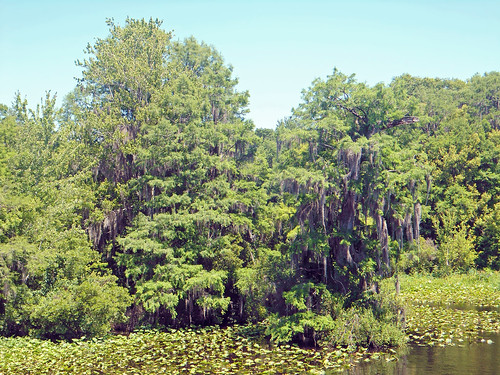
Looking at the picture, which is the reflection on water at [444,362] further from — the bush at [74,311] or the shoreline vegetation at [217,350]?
the bush at [74,311]

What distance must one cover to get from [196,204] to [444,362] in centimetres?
1493

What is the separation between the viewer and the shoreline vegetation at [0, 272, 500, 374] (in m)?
18.1

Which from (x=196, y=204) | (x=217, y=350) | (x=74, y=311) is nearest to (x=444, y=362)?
(x=217, y=350)

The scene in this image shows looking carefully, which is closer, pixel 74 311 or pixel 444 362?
pixel 444 362

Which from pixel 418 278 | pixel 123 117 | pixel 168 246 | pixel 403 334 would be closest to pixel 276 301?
pixel 403 334

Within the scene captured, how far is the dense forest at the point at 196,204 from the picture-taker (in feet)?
70.1

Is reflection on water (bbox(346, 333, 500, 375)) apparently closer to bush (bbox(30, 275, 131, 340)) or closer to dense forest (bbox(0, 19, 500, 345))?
dense forest (bbox(0, 19, 500, 345))

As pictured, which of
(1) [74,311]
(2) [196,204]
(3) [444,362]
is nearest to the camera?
(3) [444,362]

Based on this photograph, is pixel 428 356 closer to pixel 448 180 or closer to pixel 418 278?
pixel 418 278

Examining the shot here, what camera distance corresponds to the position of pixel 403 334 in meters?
20.5

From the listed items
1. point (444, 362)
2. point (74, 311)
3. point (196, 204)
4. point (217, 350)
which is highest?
point (196, 204)

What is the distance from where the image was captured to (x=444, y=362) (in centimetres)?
1766

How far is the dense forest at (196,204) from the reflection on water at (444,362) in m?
1.83

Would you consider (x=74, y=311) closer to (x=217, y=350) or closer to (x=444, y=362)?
(x=217, y=350)
